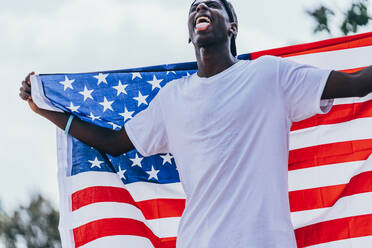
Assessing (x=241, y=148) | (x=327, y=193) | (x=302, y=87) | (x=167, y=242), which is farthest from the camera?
(x=167, y=242)

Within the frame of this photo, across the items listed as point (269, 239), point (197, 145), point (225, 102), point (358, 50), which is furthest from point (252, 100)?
point (358, 50)

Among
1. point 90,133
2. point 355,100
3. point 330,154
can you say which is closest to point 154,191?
point 90,133

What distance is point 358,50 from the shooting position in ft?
15.2

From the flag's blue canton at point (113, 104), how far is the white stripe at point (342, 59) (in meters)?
0.86

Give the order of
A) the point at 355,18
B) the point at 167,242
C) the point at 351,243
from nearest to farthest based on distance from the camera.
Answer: the point at 351,243
the point at 167,242
the point at 355,18

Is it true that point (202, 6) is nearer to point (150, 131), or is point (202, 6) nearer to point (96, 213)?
point (150, 131)

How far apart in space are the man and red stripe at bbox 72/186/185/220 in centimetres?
72

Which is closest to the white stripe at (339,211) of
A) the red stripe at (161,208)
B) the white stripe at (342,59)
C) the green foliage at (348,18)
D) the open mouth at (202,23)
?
the red stripe at (161,208)

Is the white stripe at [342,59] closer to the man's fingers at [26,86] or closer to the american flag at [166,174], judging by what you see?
the american flag at [166,174]

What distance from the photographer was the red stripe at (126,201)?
15.0 feet

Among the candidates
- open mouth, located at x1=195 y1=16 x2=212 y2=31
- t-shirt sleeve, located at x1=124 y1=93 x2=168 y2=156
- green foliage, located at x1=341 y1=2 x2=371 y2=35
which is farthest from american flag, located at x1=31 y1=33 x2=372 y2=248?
green foliage, located at x1=341 y1=2 x2=371 y2=35

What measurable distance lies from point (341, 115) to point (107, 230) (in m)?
1.71

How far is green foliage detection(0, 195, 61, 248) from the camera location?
69.9ft

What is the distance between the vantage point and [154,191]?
466cm
